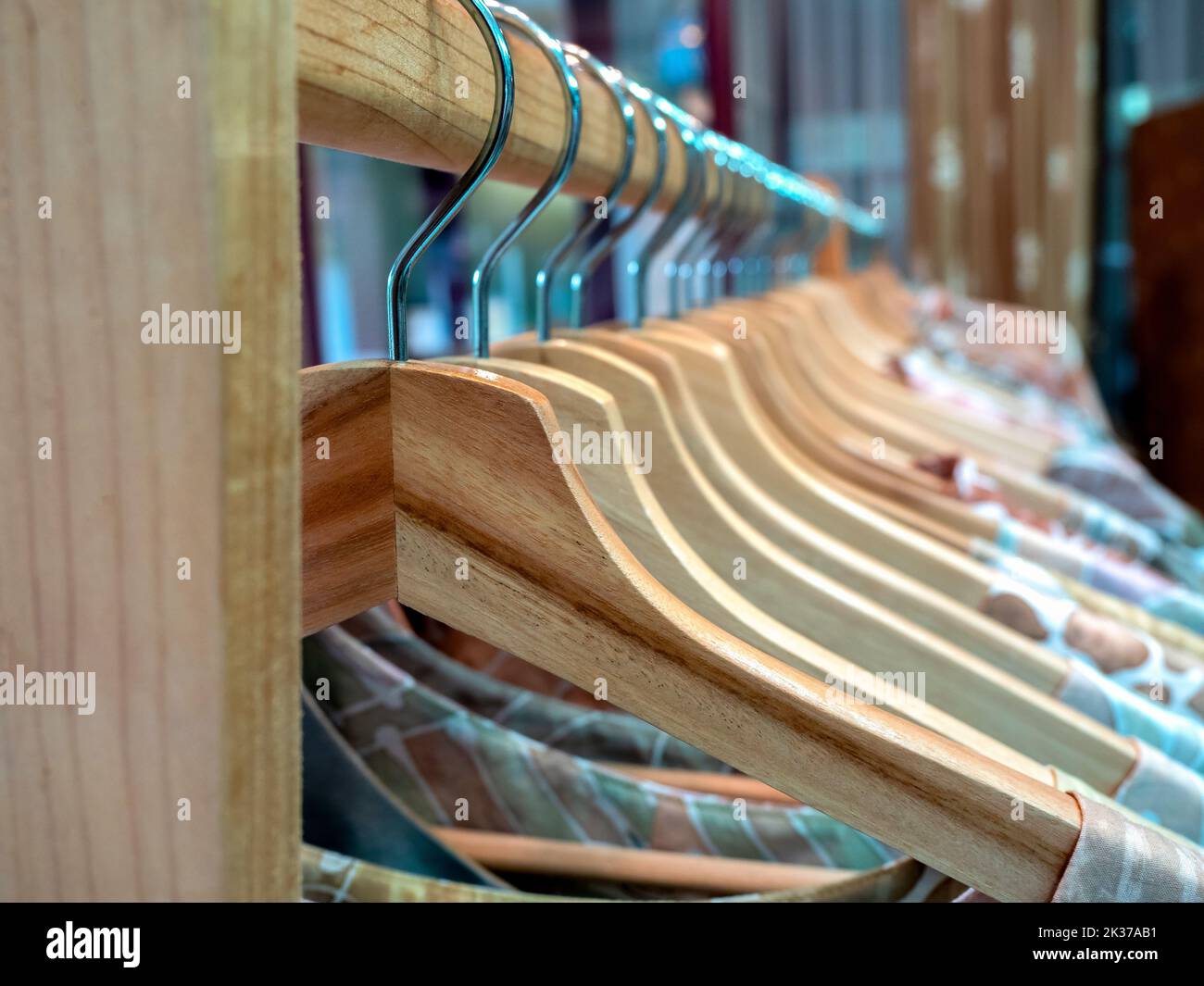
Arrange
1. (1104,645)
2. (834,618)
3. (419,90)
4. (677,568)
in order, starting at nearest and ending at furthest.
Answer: (419,90), (677,568), (834,618), (1104,645)

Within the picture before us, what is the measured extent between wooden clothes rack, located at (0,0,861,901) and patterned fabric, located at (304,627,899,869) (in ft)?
1.40

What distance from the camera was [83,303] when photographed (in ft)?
1.00

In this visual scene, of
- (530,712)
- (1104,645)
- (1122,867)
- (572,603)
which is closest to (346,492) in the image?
(572,603)

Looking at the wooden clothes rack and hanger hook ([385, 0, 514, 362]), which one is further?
hanger hook ([385, 0, 514, 362])

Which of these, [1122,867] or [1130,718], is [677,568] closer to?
[1122,867]

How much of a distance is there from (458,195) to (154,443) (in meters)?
0.22

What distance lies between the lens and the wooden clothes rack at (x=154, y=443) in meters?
0.29

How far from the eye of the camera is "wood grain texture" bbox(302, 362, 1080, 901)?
1.45ft

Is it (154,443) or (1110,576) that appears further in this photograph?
(1110,576)

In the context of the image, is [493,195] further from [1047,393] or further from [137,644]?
[137,644]

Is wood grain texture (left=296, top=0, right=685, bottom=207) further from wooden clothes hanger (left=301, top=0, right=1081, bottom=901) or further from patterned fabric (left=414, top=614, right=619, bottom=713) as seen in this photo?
patterned fabric (left=414, top=614, right=619, bottom=713)

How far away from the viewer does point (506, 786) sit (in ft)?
2.61

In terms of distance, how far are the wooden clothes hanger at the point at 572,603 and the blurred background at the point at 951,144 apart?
10.5ft

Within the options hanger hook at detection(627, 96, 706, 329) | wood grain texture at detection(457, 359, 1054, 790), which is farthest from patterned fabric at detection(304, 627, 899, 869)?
hanger hook at detection(627, 96, 706, 329)
